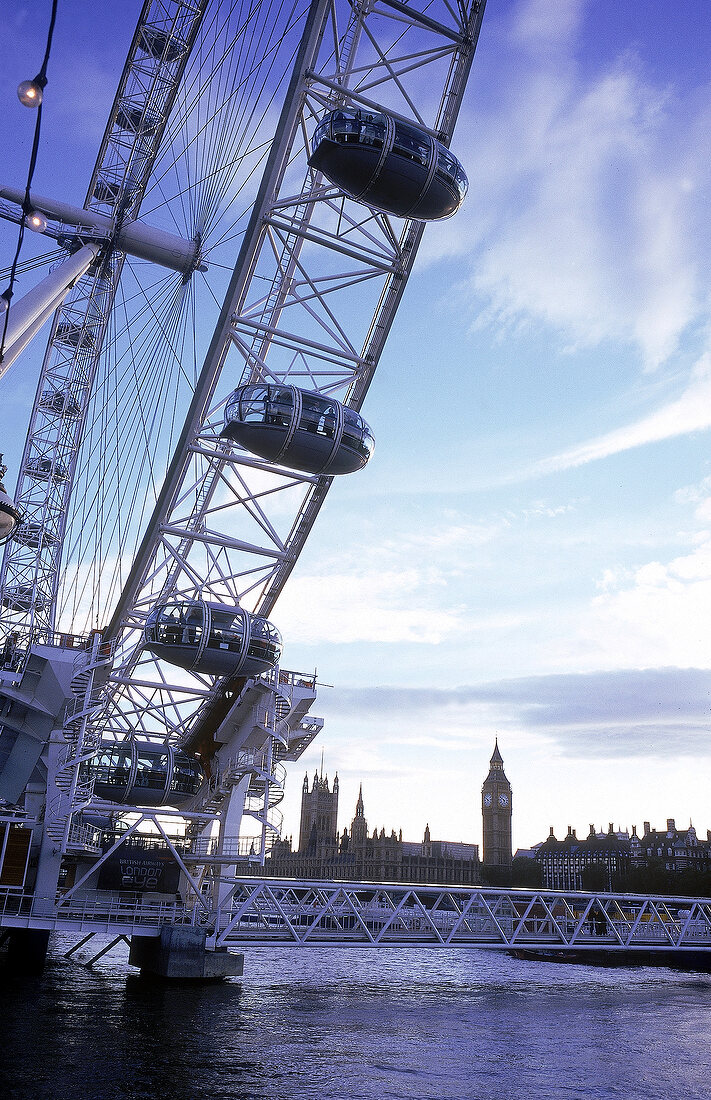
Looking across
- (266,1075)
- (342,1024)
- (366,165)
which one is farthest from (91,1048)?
(366,165)

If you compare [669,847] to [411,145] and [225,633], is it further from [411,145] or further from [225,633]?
[411,145]

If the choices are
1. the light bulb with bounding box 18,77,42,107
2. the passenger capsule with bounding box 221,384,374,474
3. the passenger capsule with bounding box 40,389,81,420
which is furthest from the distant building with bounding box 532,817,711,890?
the light bulb with bounding box 18,77,42,107

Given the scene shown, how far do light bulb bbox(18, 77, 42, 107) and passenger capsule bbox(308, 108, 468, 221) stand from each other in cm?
1353

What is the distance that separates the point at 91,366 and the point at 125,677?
14849 mm

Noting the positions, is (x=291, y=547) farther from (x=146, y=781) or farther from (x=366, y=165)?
(x=366, y=165)

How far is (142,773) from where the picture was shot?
107 ft

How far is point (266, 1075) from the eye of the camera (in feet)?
60.3

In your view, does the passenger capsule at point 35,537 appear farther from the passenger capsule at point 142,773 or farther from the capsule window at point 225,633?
the capsule window at point 225,633

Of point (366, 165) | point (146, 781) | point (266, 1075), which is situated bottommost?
point (266, 1075)

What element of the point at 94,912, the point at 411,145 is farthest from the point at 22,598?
the point at 411,145

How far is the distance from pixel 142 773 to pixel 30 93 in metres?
26.8

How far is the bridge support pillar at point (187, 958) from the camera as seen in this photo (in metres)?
29.8

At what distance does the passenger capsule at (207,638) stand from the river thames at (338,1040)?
9.58 meters

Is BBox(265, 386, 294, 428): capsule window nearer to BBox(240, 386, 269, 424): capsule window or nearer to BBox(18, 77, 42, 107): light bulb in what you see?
BBox(240, 386, 269, 424): capsule window
